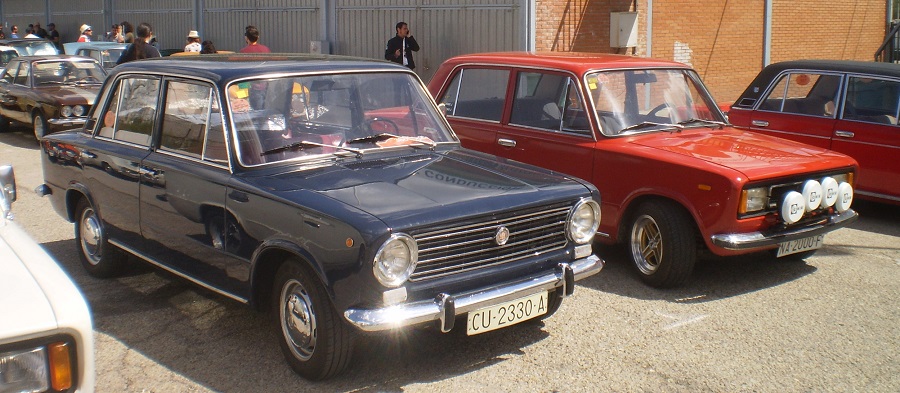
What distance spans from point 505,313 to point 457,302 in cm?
34

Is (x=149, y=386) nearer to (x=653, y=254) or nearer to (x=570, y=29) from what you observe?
(x=653, y=254)

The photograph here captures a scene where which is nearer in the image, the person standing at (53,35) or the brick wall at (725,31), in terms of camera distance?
the brick wall at (725,31)

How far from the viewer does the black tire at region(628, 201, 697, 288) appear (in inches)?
236

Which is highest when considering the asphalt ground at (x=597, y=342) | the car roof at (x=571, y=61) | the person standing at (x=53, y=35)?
the person standing at (x=53, y=35)

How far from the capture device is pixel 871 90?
8.45m

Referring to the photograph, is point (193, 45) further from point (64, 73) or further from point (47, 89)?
point (47, 89)

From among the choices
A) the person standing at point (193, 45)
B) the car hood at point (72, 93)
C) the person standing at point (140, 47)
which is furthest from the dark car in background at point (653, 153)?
the person standing at point (193, 45)

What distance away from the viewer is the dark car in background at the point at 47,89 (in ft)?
A: 43.8

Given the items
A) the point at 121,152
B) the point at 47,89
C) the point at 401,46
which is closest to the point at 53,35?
the point at 47,89

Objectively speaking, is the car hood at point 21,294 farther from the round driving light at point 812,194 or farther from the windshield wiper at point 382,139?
the round driving light at point 812,194

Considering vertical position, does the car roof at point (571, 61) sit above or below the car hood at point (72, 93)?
above

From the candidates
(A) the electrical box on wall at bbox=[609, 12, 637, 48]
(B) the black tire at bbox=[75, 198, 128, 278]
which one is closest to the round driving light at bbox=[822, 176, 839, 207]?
(B) the black tire at bbox=[75, 198, 128, 278]

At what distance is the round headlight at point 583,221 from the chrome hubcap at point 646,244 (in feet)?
4.36

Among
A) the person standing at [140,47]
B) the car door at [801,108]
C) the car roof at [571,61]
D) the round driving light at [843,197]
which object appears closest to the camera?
the round driving light at [843,197]
